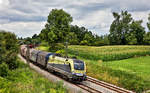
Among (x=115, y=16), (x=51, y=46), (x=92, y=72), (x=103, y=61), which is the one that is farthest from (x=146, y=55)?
(x=115, y=16)

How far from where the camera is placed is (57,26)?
56.3 m

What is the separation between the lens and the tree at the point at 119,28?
7781 cm

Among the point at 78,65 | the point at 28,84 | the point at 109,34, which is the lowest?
the point at 28,84

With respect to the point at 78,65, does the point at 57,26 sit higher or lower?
higher

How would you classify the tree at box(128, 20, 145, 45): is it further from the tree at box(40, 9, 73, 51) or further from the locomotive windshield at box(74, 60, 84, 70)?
the locomotive windshield at box(74, 60, 84, 70)

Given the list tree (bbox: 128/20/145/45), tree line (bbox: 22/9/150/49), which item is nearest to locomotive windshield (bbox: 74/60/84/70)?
tree line (bbox: 22/9/150/49)

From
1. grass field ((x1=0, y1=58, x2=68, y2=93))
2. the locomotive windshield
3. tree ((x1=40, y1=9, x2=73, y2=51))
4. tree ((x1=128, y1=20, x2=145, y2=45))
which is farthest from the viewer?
tree ((x1=128, y1=20, x2=145, y2=45))

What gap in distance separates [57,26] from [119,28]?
34926 mm

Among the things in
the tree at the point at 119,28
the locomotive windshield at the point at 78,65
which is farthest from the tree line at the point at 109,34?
the locomotive windshield at the point at 78,65

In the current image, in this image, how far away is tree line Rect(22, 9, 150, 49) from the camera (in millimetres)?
54844

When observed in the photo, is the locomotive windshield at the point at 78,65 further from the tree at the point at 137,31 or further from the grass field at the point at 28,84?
the tree at the point at 137,31

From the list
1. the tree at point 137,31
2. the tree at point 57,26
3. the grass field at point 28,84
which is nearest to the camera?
the grass field at point 28,84

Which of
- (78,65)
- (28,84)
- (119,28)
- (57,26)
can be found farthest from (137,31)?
(28,84)

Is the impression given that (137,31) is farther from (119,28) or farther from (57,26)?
(57,26)
